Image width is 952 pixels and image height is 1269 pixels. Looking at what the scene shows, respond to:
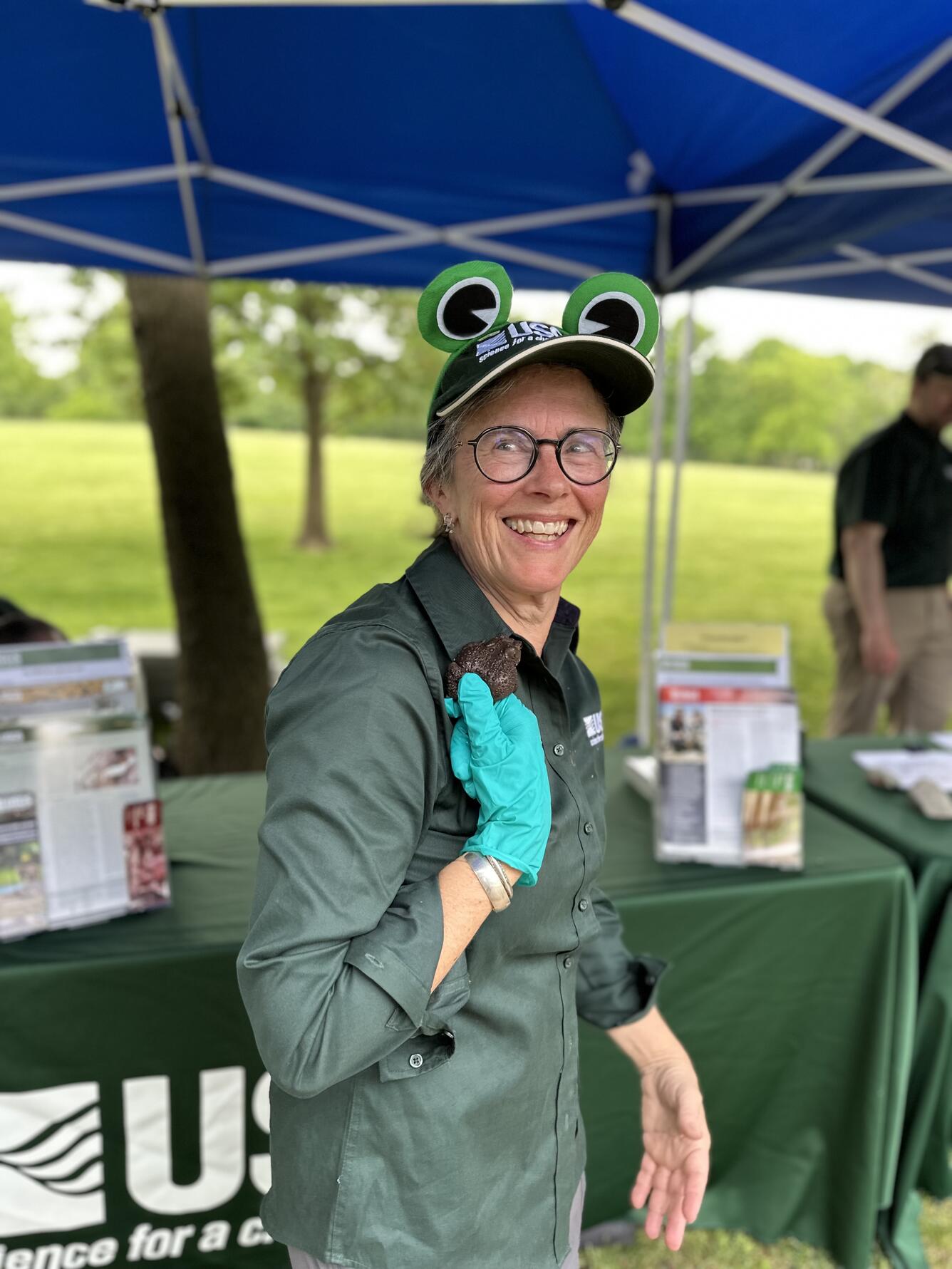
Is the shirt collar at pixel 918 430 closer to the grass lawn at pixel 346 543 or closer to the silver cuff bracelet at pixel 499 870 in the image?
the grass lawn at pixel 346 543

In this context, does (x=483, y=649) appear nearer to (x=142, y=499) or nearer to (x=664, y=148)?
(x=664, y=148)

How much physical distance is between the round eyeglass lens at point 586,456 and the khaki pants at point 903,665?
9.50 ft

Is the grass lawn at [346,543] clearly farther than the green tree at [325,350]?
Yes

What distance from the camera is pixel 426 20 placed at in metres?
2.43

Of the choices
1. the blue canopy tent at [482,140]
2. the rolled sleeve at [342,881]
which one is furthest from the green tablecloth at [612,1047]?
the blue canopy tent at [482,140]

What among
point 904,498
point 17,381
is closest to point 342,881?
point 904,498

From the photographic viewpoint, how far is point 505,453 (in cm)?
90

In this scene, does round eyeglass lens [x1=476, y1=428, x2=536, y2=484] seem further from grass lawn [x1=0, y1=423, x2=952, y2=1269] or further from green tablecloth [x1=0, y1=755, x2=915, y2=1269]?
grass lawn [x1=0, y1=423, x2=952, y2=1269]

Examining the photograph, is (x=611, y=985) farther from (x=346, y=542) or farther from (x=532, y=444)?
(x=346, y=542)

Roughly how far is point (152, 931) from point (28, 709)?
0.41m

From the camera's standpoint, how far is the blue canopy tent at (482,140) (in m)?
2.04

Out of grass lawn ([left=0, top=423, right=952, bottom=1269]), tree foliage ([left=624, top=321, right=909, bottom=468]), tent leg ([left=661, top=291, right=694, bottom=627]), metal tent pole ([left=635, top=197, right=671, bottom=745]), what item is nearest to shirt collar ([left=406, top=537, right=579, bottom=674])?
metal tent pole ([left=635, top=197, right=671, bottom=745])

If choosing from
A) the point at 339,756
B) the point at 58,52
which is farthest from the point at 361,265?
the point at 339,756

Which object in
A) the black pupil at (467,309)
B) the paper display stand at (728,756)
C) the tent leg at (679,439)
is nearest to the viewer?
the black pupil at (467,309)
